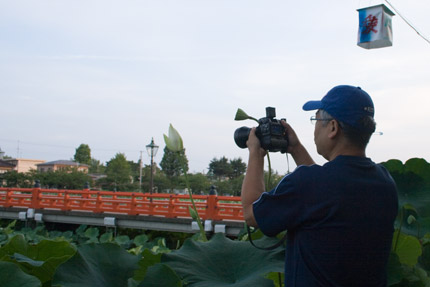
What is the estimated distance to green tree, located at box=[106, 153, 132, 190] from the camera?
117 feet

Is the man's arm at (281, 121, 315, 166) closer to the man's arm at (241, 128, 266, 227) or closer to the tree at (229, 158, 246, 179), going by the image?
the man's arm at (241, 128, 266, 227)

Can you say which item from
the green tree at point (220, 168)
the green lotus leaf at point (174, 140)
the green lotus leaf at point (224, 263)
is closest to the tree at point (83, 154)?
the green tree at point (220, 168)

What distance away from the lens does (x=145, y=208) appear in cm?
1332

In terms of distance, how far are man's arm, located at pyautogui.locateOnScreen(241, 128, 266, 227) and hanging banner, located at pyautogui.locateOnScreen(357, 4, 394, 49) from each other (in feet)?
19.4

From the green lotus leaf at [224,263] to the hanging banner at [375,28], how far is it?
5987 mm

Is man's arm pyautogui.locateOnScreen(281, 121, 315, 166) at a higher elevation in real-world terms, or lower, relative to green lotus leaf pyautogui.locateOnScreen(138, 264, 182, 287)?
higher

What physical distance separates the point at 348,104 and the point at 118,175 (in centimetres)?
3584

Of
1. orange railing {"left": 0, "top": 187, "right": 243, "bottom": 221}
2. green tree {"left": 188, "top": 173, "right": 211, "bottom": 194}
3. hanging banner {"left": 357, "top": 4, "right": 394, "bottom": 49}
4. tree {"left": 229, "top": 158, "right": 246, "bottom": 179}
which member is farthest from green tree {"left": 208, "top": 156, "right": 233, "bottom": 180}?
hanging banner {"left": 357, "top": 4, "right": 394, "bottom": 49}

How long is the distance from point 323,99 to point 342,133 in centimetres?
11

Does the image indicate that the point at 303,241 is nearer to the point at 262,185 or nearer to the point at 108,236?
the point at 262,185

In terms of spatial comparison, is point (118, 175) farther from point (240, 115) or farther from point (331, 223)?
point (331, 223)

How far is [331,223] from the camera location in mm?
968

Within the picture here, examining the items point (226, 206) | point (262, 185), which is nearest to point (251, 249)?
point (262, 185)

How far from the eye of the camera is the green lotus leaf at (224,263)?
1.06m
